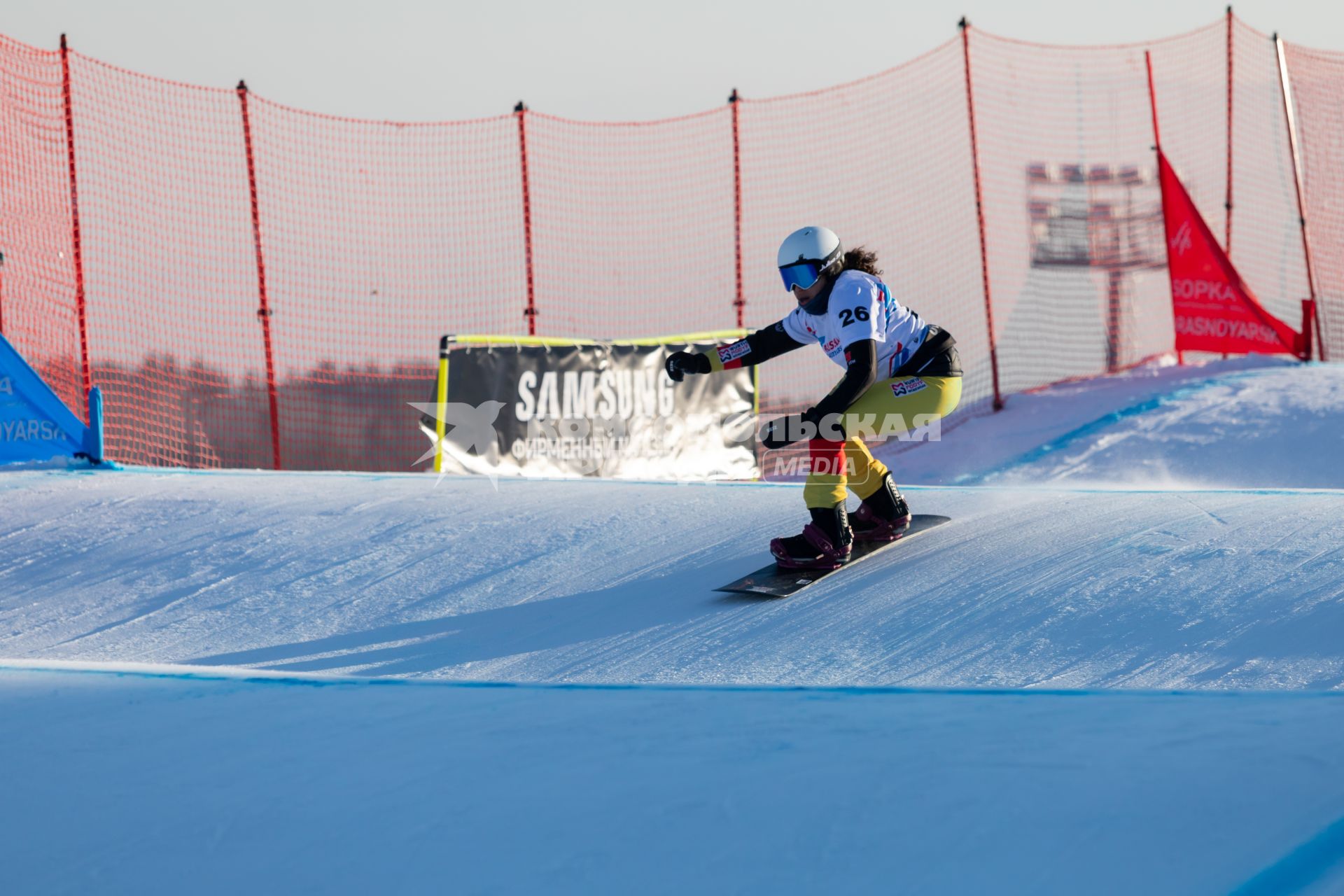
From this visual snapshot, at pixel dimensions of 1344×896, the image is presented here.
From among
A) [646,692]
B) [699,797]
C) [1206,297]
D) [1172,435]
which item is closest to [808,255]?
[646,692]

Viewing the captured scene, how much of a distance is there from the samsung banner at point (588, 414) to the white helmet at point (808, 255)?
480 cm

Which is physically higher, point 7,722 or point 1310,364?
point 1310,364

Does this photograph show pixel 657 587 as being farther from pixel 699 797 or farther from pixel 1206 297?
pixel 1206 297

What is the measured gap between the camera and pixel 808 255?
4.75 meters

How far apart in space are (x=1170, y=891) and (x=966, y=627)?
2.47 meters

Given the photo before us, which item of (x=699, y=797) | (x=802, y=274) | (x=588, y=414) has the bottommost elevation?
(x=699, y=797)

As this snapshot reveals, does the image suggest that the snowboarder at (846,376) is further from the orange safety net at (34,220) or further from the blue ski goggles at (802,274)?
the orange safety net at (34,220)

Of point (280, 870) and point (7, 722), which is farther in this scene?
point (7, 722)

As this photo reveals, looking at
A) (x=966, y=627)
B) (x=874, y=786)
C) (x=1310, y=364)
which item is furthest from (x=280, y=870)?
(x=1310, y=364)

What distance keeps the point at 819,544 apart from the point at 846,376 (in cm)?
80

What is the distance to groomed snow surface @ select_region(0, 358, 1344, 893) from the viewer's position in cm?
227

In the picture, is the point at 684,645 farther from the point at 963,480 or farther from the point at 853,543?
the point at 963,480

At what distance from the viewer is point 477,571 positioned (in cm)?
563

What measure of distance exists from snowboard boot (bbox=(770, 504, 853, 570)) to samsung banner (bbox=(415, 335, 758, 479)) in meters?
4.63
